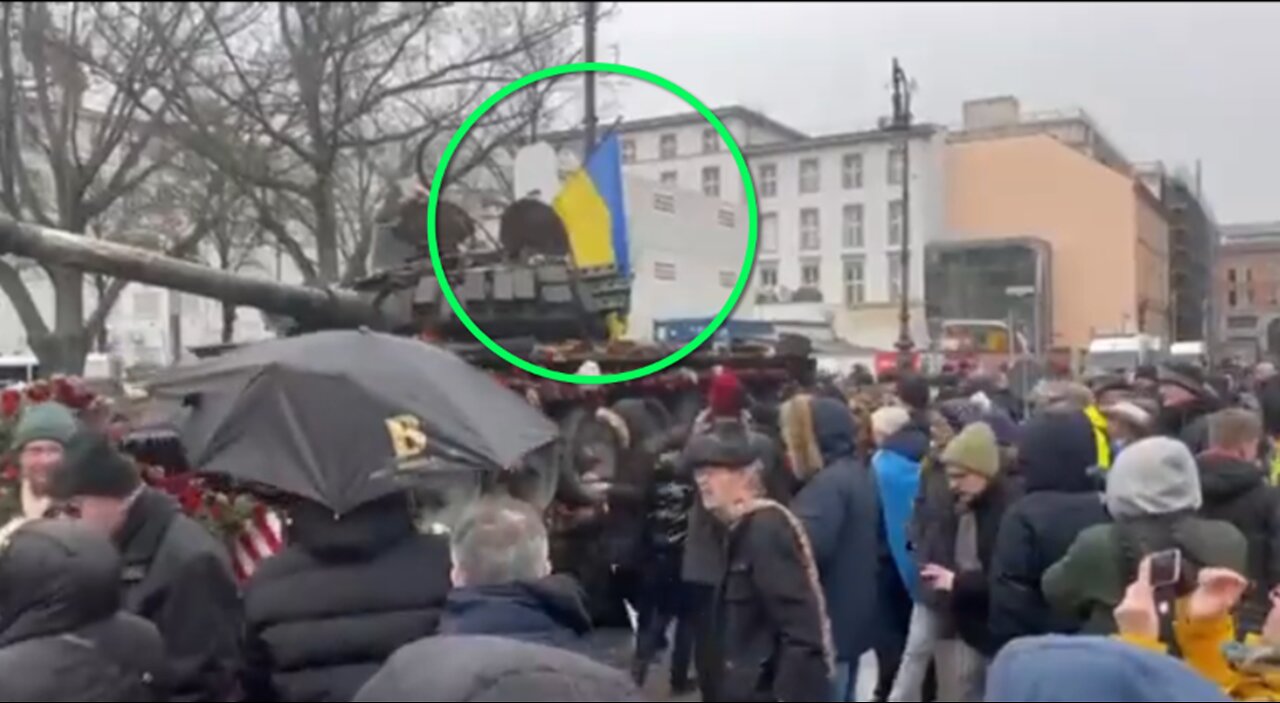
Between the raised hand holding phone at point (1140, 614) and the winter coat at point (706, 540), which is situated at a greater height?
the raised hand holding phone at point (1140, 614)

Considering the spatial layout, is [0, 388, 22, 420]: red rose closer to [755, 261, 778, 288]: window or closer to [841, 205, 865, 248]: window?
[755, 261, 778, 288]: window

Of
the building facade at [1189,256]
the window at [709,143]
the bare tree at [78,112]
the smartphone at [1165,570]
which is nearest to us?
the smartphone at [1165,570]

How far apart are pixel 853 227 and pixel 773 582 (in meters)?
13.3

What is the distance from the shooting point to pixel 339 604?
4406 millimetres

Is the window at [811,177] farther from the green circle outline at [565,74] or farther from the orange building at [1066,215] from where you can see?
the green circle outline at [565,74]

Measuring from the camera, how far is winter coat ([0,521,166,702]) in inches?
139

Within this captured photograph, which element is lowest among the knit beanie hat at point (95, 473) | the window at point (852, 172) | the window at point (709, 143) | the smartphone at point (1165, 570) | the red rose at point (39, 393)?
the smartphone at point (1165, 570)

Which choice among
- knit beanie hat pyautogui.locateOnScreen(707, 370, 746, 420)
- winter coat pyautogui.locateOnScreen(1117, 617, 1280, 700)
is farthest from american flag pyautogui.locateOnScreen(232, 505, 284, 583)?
winter coat pyautogui.locateOnScreen(1117, 617, 1280, 700)

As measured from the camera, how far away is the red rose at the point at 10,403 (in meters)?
7.89

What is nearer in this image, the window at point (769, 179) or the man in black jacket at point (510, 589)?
the man in black jacket at point (510, 589)

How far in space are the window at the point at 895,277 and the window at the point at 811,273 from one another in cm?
82

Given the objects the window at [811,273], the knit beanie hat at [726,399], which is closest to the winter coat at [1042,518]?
the knit beanie hat at [726,399]

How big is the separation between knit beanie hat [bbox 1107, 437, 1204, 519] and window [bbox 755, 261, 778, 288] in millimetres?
13065

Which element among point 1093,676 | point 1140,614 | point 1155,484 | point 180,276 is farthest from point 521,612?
point 180,276
